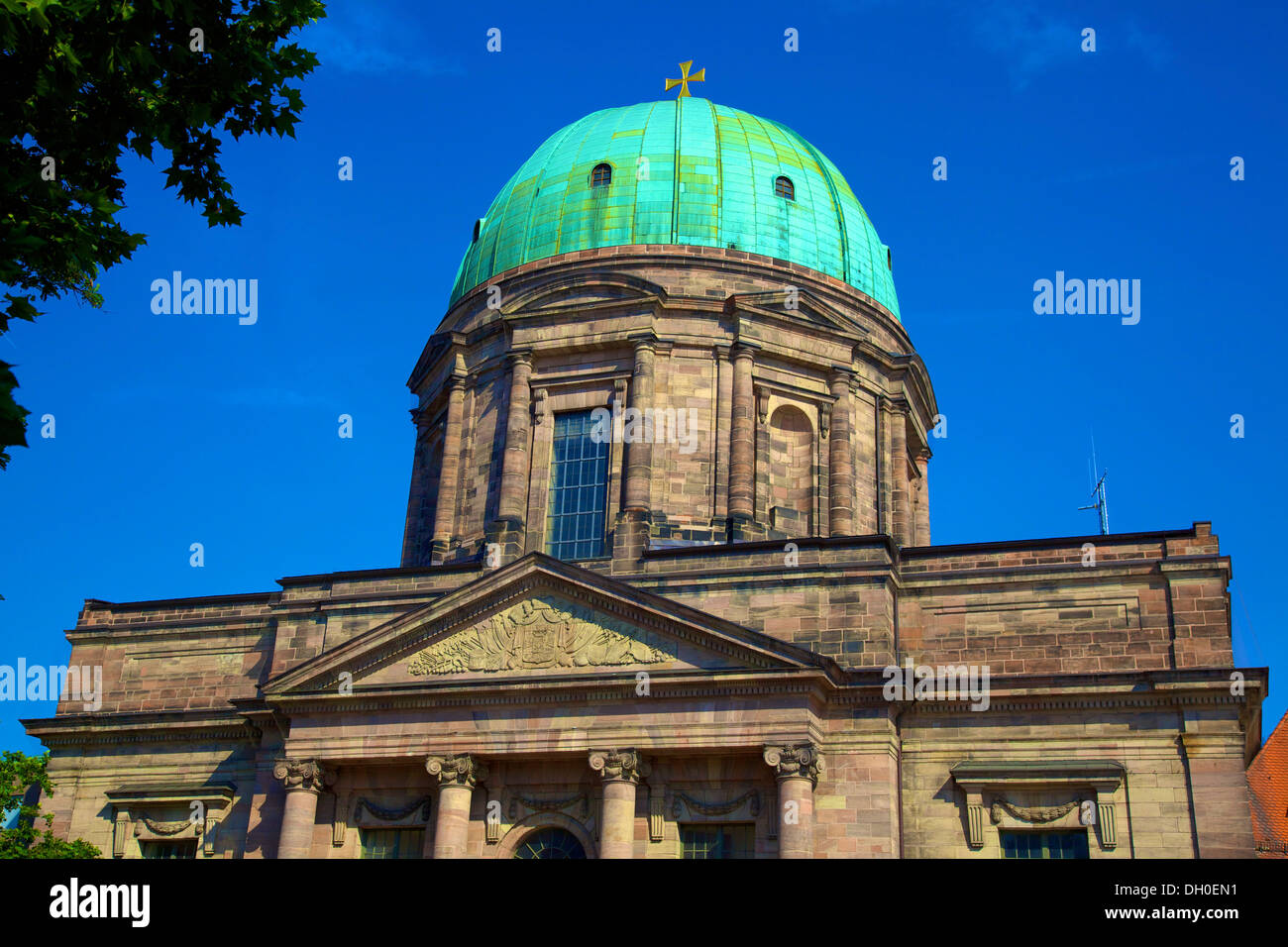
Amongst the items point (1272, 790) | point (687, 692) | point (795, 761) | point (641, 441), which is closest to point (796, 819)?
point (795, 761)

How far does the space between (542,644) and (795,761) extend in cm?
643

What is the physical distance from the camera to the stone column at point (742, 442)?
39.1 meters

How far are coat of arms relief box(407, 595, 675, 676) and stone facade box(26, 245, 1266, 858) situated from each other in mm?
56

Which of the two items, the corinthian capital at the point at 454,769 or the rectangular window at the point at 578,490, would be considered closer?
→ the corinthian capital at the point at 454,769

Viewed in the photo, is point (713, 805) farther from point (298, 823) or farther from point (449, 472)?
point (449, 472)

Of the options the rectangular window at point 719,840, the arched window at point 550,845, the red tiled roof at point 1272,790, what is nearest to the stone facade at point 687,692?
the rectangular window at point 719,840

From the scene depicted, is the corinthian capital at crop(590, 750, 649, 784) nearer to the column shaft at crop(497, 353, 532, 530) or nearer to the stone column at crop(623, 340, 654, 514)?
the stone column at crop(623, 340, 654, 514)

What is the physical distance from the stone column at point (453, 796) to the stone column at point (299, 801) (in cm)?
278

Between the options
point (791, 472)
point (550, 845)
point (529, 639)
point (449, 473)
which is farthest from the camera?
point (449, 473)

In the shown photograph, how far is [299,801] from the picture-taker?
107ft

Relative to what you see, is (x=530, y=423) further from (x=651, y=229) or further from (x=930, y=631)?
(x=930, y=631)

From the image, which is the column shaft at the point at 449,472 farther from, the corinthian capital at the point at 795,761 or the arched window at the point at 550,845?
the corinthian capital at the point at 795,761

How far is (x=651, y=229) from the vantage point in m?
43.9

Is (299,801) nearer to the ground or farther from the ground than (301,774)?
nearer to the ground
